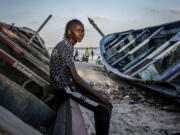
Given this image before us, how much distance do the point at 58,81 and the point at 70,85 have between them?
16cm

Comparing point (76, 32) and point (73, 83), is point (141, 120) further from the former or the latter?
point (76, 32)

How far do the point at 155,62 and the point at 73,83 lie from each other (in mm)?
2860

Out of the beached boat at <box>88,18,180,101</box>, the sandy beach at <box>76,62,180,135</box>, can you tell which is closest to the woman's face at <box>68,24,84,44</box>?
the sandy beach at <box>76,62,180,135</box>

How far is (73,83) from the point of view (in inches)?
79.4

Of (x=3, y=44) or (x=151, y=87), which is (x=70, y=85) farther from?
(x=151, y=87)

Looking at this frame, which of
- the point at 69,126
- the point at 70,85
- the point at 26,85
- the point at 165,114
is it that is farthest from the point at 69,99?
the point at 165,114

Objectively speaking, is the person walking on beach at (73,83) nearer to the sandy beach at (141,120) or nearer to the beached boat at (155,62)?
the sandy beach at (141,120)

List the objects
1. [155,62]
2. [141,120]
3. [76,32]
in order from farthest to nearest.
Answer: [155,62] → [141,120] → [76,32]

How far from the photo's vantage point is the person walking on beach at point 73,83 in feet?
5.86

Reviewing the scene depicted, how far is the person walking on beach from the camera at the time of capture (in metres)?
1.79

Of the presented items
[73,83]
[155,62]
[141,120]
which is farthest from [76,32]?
[155,62]

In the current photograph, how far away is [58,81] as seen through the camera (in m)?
1.99

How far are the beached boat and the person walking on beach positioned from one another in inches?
74.2

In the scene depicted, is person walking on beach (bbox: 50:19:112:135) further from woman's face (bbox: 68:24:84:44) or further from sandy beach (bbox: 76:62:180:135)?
sandy beach (bbox: 76:62:180:135)
